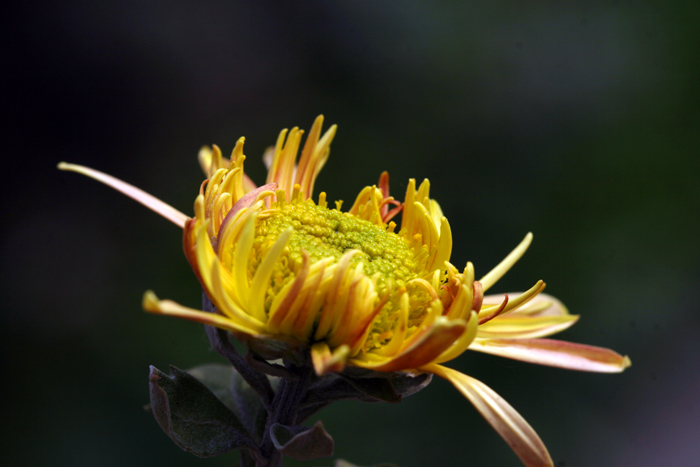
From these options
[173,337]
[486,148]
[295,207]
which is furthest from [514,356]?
[486,148]

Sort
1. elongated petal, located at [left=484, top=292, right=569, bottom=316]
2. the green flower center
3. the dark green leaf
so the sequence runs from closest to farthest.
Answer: the dark green leaf → the green flower center → elongated petal, located at [left=484, top=292, right=569, bottom=316]

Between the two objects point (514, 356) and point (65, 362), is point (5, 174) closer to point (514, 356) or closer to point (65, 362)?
point (65, 362)

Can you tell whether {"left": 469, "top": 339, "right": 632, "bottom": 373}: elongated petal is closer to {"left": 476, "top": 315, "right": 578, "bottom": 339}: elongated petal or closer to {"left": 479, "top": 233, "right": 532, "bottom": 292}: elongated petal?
{"left": 476, "top": 315, "right": 578, "bottom": 339}: elongated petal

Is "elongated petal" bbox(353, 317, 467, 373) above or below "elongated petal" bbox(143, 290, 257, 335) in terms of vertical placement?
above

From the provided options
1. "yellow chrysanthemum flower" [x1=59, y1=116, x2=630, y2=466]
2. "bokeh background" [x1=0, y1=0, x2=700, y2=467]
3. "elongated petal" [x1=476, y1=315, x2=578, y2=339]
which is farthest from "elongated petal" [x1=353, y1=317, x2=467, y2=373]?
"bokeh background" [x1=0, y1=0, x2=700, y2=467]

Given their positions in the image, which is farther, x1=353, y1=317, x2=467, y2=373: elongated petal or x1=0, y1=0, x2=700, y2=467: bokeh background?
Answer: x1=0, y1=0, x2=700, y2=467: bokeh background

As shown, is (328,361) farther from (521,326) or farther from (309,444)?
(521,326)

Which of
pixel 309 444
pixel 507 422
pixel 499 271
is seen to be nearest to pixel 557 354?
pixel 499 271
